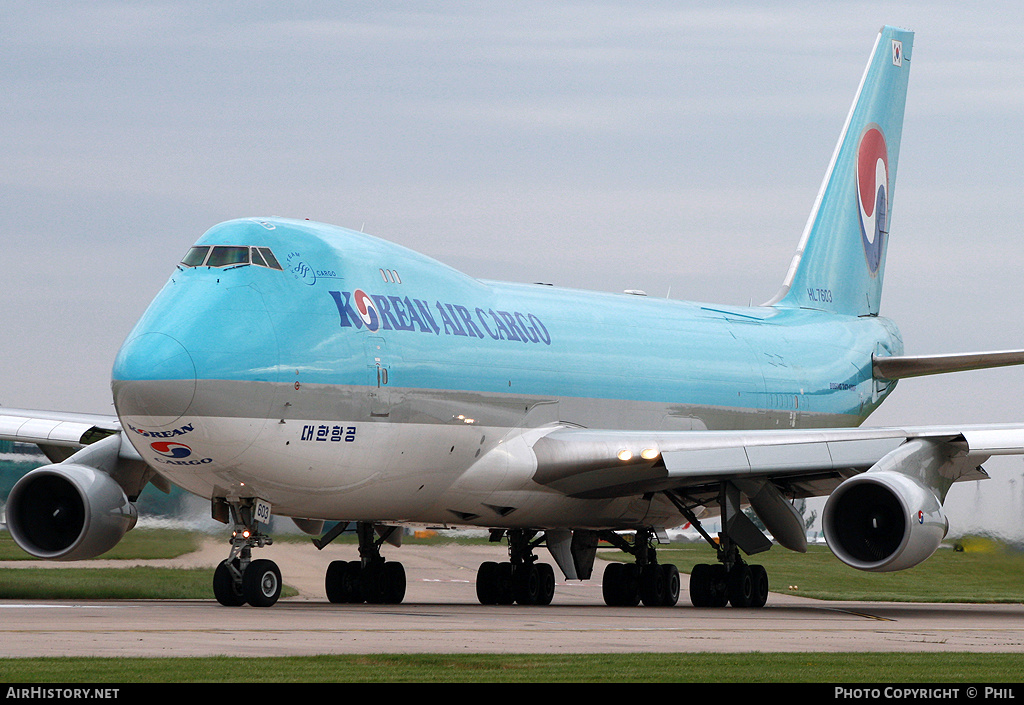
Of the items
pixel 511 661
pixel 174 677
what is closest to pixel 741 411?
pixel 511 661

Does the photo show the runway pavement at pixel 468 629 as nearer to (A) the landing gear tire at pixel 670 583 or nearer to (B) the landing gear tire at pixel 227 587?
(B) the landing gear tire at pixel 227 587

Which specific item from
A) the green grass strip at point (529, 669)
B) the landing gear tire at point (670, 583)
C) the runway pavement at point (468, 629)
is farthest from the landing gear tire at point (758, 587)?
the green grass strip at point (529, 669)

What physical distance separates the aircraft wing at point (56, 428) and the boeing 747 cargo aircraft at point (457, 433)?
0.12ft

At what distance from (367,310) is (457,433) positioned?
2.09 metres

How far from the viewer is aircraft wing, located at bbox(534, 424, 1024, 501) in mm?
18578

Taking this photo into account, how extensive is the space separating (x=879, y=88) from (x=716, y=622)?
16.8 m

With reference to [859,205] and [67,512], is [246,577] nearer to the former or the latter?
[67,512]

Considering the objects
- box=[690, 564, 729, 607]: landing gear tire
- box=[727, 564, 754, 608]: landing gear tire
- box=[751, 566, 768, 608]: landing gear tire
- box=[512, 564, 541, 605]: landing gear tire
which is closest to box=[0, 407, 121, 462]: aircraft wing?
box=[512, 564, 541, 605]: landing gear tire

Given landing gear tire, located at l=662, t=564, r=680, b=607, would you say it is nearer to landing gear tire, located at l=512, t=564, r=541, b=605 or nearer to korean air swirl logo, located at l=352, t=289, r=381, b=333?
→ landing gear tire, located at l=512, t=564, r=541, b=605

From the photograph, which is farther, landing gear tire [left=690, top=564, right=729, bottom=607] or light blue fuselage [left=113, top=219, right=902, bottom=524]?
landing gear tire [left=690, top=564, right=729, bottom=607]

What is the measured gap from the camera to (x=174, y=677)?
9.55m

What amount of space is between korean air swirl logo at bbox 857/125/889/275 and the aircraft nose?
17511mm

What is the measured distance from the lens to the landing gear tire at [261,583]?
16484 mm

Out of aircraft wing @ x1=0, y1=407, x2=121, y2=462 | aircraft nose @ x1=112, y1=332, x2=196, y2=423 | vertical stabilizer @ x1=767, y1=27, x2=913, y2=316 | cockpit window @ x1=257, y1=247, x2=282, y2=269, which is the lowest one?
aircraft wing @ x1=0, y1=407, x2=121, y2=462
